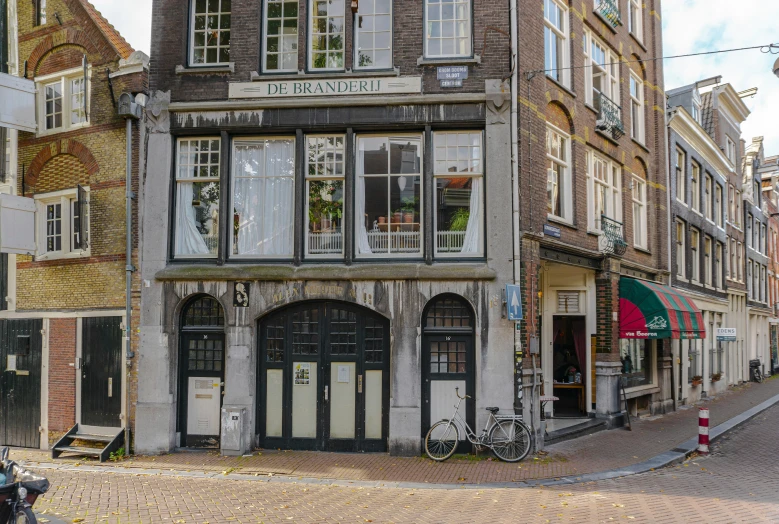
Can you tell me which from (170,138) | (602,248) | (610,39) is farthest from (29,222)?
(610,39)

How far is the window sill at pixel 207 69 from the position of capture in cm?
1400

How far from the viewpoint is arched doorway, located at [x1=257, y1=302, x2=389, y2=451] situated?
13258 mm

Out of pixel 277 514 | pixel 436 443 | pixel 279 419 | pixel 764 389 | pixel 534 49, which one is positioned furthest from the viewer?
pixel 764 389

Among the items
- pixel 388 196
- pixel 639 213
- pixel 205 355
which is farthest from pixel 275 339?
pixel 639 213

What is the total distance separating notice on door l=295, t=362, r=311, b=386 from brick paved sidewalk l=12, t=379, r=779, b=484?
53.1 inches

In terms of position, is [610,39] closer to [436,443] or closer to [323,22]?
[323,22]

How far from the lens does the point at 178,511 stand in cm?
923

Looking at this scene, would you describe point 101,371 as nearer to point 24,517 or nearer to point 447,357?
point 447,357

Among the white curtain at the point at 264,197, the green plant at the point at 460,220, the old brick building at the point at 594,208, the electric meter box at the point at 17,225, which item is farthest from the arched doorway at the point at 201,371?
the old brick building at the point at 594,208

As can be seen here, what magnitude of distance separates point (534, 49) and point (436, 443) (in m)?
8.56

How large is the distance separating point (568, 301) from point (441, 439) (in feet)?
23.6

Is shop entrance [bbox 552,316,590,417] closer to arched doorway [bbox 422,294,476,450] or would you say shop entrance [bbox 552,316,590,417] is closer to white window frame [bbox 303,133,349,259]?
arched doorway [bbox 422,294,476,450]

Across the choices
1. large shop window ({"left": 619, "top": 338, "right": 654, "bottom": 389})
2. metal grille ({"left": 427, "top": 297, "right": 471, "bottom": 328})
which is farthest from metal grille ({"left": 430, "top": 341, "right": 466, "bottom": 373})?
large shop window ({"left": 619, "top": 338, "right": 654, "bottom": 389})

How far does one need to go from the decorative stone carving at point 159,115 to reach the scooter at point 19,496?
838cm
